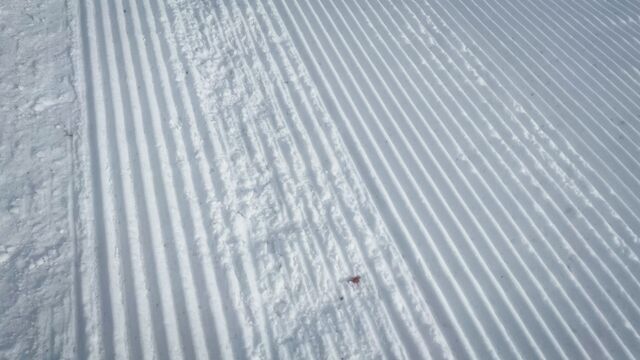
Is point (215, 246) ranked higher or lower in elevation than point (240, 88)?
lower

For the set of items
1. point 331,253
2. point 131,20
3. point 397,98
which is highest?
point 131,20

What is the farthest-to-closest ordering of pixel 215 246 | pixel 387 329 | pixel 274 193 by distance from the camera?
pixel 274 193
pixel 215 246
pixel 387 329

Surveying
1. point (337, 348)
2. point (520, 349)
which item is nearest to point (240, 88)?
point (337, 348)

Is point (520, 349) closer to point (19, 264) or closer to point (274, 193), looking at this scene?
point (274, 193)
